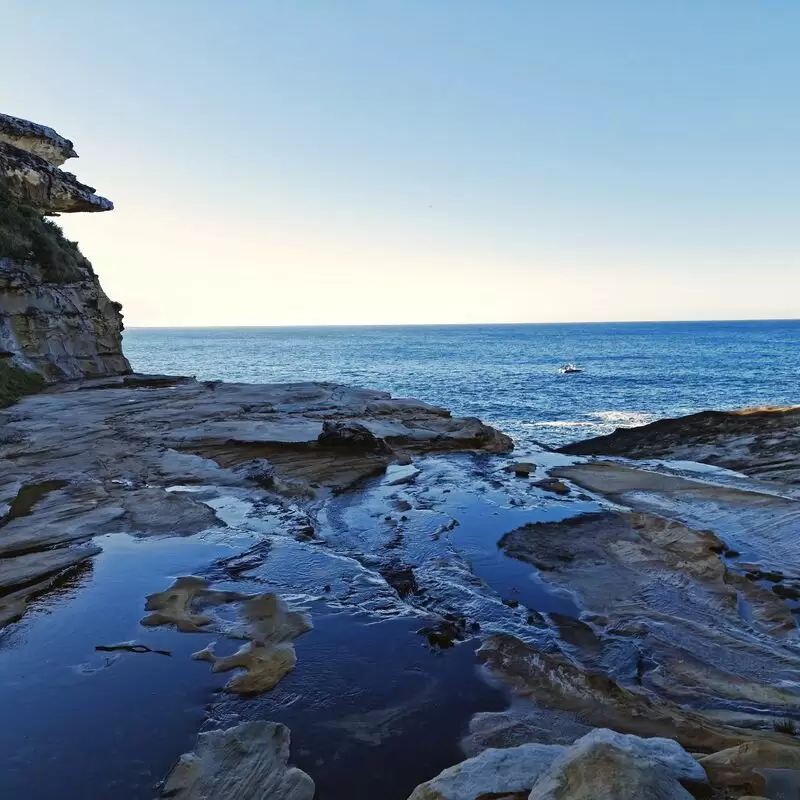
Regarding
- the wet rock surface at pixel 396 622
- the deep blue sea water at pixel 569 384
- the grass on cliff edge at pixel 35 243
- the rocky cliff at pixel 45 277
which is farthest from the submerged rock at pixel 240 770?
the grass on cliff edge at pixel 35 243

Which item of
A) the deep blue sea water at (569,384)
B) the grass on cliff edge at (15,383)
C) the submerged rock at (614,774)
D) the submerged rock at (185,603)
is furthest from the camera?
the deep blue sea water at (569,384)

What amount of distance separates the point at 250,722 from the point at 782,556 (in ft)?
34.1

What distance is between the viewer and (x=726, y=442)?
20234 millimetres

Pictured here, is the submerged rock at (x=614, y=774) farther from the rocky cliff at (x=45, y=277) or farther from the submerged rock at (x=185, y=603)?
the rocky cliff at (x=45, y=277)

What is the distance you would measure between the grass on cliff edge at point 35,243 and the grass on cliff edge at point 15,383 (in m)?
6.42

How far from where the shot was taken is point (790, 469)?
16.6 m

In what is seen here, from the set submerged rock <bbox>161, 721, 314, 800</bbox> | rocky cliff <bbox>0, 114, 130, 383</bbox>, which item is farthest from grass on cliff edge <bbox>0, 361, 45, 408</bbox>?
submerged rock <bbox>161, 721, 314, 800</bbox>

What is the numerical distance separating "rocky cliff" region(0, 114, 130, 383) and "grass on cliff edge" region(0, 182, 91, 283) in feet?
0.16

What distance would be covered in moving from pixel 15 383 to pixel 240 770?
1042 inches

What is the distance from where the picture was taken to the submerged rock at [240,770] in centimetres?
480

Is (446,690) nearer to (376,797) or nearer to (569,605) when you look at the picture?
(376,797)

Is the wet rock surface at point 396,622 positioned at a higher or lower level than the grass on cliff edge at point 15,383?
lower

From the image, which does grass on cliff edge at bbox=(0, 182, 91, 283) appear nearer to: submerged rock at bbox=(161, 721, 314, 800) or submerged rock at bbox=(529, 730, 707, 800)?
submerged rock at bbox=(161, 721, 314, 800)

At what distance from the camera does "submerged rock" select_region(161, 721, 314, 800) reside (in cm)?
480
